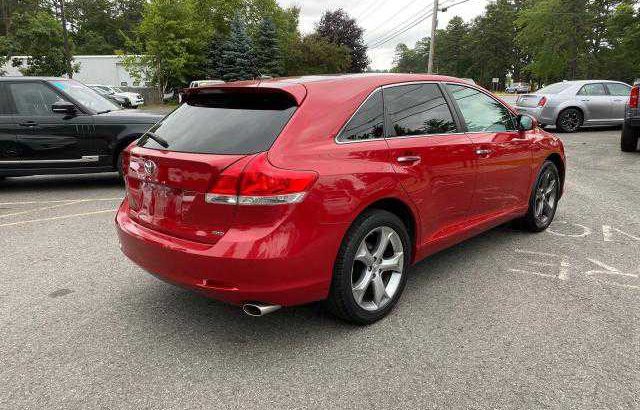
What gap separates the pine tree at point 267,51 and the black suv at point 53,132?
44.1 m

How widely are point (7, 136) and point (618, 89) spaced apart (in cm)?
1527

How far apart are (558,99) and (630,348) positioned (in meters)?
12.7

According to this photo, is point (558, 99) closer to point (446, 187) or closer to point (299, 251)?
point (446, 187)

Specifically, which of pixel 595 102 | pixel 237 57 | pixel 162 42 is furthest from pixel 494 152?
pixel 237 57

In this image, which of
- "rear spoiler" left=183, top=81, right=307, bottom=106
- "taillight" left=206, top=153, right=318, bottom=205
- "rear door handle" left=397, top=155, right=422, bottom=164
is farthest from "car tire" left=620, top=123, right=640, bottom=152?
"taillight" left=206, top=153, right=318, bottom=205

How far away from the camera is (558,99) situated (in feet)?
45.9

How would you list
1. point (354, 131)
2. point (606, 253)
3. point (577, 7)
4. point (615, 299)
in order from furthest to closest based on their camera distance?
point (577, 7), point (606, 253), point (615, 299), point (354, 131)

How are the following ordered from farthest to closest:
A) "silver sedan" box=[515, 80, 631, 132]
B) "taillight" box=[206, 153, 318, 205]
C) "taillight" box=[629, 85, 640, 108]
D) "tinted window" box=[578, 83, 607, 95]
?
"tinted window" box=[578, 83, 607, 95] < "silver sedan" box=[515, 80, 631, 132] < "taillight" box=[629, 85, 640, 108] < "taillight" box=[206, 153, 318, 205]

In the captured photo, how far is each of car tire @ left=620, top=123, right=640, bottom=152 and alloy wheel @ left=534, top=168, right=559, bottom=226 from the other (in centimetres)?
646

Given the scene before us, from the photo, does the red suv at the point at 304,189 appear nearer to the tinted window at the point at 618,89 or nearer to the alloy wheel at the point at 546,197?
the alloy wheel at the point at 546,197

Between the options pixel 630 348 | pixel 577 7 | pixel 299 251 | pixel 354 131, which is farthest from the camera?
pixel 577 7

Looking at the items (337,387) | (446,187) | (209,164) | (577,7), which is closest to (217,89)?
(209,164)

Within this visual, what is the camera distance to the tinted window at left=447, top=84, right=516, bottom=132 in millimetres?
4070

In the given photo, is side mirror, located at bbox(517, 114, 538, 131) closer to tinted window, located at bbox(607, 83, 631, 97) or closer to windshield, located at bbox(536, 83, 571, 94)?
windshield, located at bbox(536, 83, 571, 94)
